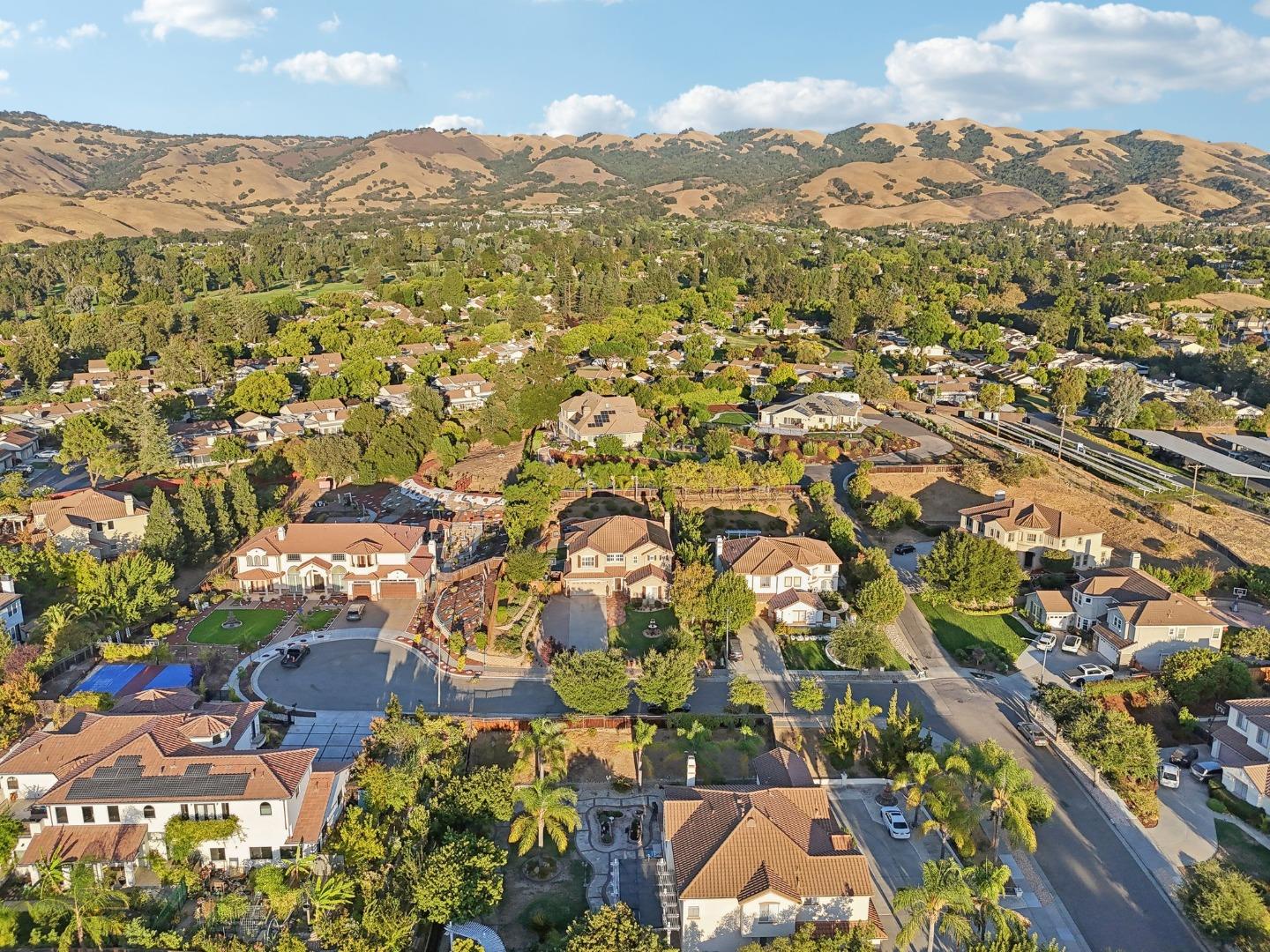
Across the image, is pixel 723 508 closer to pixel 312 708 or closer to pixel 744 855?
pixel 312 708

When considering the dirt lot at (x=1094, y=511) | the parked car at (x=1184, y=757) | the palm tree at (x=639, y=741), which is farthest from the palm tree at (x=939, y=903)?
the dirt lot at (x=1094, y=511)

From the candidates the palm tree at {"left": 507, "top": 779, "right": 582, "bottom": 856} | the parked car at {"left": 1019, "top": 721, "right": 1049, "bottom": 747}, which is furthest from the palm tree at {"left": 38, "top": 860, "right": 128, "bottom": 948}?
the parked car at {"left": 1019, "top": 721, "right": 1049, "bottom": 747}

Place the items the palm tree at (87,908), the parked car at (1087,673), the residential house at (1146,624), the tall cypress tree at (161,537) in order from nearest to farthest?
the palm tree at (87,908)
the parked car at (1087,673)
the residential house at (1146,624)
the tall cypress tree at (161,537)

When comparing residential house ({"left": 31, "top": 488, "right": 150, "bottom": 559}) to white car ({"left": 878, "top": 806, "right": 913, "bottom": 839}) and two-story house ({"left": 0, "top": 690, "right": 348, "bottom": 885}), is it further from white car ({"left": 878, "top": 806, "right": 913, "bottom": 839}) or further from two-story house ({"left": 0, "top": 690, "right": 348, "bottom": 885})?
white car ({"left": 878, "top": 806, "right": 913, "bottom": 839})

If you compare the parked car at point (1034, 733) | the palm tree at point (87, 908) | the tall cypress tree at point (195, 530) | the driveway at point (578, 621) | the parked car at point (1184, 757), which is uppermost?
the tall cypress tree at point (195, 530)

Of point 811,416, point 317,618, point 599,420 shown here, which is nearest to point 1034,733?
point 317,618

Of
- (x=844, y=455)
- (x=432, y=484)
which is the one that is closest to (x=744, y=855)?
(x=432, y=484)

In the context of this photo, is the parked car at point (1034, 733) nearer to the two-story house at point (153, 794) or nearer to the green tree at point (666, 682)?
the green tree at point (666, 682)
